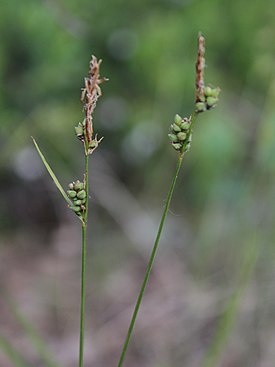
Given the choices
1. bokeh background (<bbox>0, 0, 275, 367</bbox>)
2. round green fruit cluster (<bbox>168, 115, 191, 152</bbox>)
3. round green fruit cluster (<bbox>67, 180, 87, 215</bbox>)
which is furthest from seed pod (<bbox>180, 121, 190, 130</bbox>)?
bokeh background (<bbox>0, 0, 275, 367</bbox>)

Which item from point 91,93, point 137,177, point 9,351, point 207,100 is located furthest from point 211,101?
point 137,177

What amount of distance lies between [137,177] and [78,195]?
5.27 ft

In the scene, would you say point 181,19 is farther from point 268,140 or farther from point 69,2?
point 268,140

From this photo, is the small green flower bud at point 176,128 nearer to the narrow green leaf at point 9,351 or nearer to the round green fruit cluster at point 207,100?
the round green fruit cluster at point 207,100

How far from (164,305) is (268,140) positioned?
592 mm

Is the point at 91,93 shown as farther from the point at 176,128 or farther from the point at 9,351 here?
the point at 9,351

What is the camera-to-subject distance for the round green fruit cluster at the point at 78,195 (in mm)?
630

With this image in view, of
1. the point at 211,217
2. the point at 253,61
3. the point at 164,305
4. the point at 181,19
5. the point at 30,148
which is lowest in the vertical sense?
the point at 164,305

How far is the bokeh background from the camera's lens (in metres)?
1.71

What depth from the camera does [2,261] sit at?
2035mm

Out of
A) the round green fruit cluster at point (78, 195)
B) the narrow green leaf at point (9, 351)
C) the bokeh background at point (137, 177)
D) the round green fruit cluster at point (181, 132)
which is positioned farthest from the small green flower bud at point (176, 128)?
the bokeh background at point (137, 177)

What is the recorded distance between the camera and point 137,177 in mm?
Answer: 2236

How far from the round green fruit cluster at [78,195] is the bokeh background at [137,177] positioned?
1067mm

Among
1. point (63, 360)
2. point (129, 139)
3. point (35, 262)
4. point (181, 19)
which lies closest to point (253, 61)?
point (181, 19)
